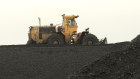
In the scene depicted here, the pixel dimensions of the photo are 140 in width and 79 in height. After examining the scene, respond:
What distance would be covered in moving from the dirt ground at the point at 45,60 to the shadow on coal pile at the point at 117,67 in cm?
556

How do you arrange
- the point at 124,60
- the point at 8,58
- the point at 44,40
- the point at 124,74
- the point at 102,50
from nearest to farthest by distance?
the point at 124,74
the point at 124,60
the point at 8,58
the point at 102,50
the point at 44,40

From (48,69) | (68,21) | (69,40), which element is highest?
→ (68,21)

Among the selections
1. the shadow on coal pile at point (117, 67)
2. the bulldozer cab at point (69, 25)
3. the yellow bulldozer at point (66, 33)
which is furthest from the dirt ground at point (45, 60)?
the shadow on coal pile at point (117, 67)

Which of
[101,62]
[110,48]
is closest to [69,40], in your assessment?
[110,48]

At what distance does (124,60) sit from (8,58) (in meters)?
9.76

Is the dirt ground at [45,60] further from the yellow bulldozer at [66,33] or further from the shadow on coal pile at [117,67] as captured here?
the shadow on coal pile at [117,67]

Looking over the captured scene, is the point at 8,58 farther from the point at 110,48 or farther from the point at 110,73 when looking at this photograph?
the point at 110,73

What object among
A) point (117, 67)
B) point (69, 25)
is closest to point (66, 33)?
point (69, 25)

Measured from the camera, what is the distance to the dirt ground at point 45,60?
51.7 ft

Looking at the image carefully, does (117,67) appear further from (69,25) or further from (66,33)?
(69,25)

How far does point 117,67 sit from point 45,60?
8925 mm

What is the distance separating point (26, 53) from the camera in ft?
61.7

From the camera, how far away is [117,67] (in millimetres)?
9258

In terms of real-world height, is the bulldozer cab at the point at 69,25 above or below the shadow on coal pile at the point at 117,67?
above
